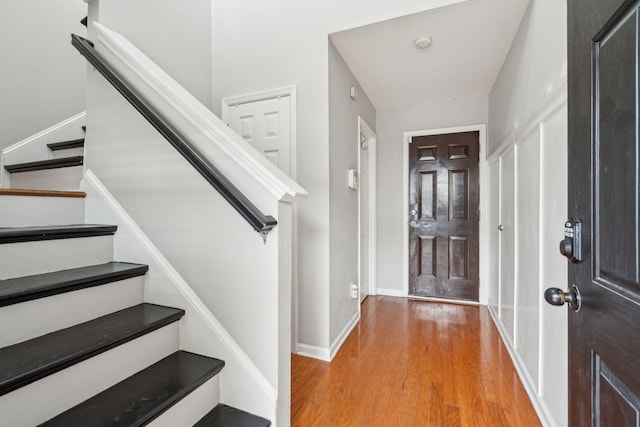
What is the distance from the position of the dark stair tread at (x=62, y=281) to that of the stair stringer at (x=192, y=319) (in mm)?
90

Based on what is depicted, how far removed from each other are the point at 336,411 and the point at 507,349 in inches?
59.8

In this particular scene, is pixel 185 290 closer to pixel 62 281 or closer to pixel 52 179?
pixel 62 281

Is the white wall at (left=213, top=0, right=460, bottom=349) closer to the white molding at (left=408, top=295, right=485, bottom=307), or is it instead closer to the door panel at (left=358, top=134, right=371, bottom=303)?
the door panel at (left=358, top=134, right=371, bottom=303)

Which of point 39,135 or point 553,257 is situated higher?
point 39,135

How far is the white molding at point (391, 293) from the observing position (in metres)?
3.66

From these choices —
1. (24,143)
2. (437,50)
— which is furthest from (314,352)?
(24,143)

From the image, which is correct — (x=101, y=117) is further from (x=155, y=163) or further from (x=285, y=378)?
(x=285, y=378)

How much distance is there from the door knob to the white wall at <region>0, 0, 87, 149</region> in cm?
350

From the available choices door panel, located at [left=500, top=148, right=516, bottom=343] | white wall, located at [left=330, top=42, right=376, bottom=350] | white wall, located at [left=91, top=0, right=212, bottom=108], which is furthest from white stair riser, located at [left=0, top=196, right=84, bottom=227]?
door panel, located at [left=500, top=148, right=516, bottom=343]

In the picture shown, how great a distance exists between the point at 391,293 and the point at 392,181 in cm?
145

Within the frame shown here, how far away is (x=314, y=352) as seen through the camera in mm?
2188

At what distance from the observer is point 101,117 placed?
1701 mm

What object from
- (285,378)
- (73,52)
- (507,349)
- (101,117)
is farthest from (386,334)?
(73,52)

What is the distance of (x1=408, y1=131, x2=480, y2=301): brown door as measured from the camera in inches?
133
